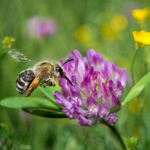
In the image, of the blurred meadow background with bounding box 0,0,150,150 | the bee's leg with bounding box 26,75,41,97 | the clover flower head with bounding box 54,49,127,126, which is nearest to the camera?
the clover flower head with bounding box 54,49,127,126

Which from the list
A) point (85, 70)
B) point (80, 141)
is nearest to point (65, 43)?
point (80, 141)

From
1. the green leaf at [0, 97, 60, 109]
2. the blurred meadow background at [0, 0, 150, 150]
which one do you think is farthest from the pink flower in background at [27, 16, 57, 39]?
the green leaf at [0, 97, 60, 109]

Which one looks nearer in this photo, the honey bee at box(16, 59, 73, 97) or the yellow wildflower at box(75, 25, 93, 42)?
the honey bee at box(16, 59, 73, 97)

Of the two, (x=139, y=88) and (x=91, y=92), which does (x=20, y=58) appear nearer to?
(x=91, y=92)

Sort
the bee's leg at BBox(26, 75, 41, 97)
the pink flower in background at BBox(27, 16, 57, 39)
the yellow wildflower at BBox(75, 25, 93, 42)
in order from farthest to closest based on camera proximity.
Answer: the yellow wildflower at BBox(75, 25, 93, 42)
the pink flower in background at BBox(27, 16, 57, 39)
the bee's leg at BBox(26, 75, 41, 97)

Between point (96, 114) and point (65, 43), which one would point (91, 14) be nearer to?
point (65, 43)

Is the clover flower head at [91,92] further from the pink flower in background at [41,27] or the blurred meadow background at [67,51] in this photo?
the pink flower in background at [41,27]

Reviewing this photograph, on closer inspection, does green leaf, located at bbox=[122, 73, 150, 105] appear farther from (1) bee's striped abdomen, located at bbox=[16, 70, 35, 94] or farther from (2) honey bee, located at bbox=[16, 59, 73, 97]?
(1) bee's striped abdomen, located at bbox=[16, 70, 35, 94]

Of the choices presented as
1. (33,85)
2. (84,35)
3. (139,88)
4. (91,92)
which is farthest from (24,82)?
(84,35)

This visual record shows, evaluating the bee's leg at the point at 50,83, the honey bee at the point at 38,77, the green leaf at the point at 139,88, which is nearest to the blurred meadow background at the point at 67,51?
Answer: the green leaf at the point at 139,88
